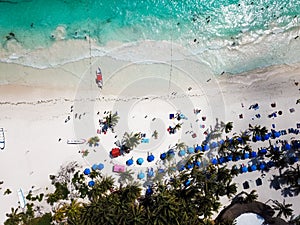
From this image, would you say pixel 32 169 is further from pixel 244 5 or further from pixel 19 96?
pixel 244 5

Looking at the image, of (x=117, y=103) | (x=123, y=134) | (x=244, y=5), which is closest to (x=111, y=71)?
(x=117, y=103)

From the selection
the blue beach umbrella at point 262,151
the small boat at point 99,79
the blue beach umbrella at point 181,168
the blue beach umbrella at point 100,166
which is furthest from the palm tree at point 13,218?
the blue beach umbrella at point 262,151

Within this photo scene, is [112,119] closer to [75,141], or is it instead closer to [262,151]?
[75,141]

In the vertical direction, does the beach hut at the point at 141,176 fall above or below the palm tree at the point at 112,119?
below

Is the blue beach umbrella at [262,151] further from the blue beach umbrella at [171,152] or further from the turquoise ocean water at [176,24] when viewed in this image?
the blue beach umbrella at [171,152]

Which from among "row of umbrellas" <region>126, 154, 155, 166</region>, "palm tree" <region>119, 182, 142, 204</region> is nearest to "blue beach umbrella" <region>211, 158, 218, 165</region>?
"row of umbrellas" <region>126, 154, 155, 166</region>

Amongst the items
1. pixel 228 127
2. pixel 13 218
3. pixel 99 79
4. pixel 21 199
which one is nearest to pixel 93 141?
pixel 99 79
